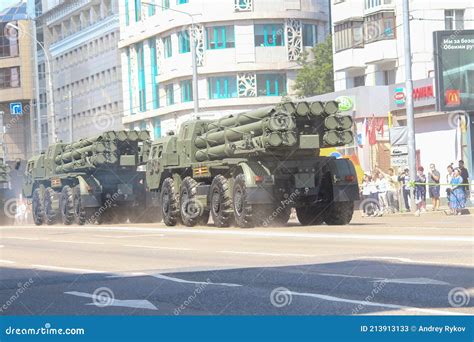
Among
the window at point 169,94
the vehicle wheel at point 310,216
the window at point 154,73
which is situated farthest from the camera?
the window at point 154,73

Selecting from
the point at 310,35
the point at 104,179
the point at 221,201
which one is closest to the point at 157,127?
the point at 310,35

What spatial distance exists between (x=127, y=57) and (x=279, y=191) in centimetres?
6051

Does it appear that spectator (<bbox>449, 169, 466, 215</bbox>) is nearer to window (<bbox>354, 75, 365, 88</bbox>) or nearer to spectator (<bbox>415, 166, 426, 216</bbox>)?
spectator (<bbox>415, 166, 426, 216</bbox>)

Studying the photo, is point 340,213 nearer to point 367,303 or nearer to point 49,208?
point 49,208

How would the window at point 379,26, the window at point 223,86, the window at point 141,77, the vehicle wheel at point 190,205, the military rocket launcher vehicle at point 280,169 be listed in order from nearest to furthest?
the military rocket launcher vehicle at point 280,169 < the vehicle wheel at point 190,205 < the window at point 379,26 < the window at point 223,86 < the window at point 141,77

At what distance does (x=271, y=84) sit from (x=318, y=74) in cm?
531

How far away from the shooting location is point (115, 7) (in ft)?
311

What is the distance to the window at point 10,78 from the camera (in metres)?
123

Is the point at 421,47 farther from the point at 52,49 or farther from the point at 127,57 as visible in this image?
the point at 52,49

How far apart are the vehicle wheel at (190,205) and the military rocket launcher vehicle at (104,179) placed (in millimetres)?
8907

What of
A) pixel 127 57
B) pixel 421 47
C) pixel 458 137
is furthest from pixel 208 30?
pixel 458 137

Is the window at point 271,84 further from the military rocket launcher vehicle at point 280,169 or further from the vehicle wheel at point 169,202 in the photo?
the military rocket launcher vehicle at point 280,169

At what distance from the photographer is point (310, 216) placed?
3394 cm

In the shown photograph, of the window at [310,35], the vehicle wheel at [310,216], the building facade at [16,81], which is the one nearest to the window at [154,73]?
the window at [310,35]
